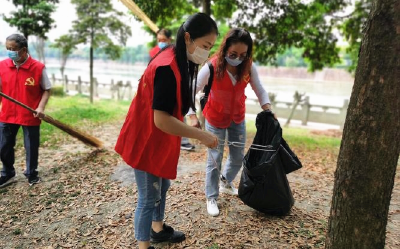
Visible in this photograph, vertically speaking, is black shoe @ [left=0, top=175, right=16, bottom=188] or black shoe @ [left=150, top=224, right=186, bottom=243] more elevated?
black shoe @ [left=150, top=224, right=186, bottom=243]

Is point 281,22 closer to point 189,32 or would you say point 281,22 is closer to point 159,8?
point 159,8

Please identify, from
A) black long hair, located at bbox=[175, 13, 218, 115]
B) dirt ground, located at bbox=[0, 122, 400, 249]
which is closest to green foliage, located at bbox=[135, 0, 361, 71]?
dirt ground, located at bbox=[0, 122, 400, 249]

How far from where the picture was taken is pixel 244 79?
2855 mm

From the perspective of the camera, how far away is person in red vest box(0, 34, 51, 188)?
3.68m

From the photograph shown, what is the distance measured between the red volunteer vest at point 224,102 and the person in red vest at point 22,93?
2135 millimetres

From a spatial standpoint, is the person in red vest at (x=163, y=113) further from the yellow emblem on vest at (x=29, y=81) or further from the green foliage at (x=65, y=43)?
the green foliage at (x=65, y=43)

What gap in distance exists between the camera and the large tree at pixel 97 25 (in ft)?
Answer: 42.5

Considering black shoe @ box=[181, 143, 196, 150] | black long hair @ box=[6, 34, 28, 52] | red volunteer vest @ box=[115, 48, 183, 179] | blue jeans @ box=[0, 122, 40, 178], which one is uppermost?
black long hair @ box=[6, 34, 28, 52]

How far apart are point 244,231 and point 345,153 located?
4.18 ft

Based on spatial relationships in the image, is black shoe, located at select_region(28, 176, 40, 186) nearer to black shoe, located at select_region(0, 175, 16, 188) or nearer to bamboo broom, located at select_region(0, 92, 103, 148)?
black shoe, located at select_region(0, 175, 16, 188)

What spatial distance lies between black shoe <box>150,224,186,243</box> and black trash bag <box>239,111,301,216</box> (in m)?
0.66

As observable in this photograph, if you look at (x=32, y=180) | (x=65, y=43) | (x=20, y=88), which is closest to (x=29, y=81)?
(x=20, y=88)

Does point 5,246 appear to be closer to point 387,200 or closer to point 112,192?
point 112,192

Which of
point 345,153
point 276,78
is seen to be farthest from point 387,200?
point 276,78
